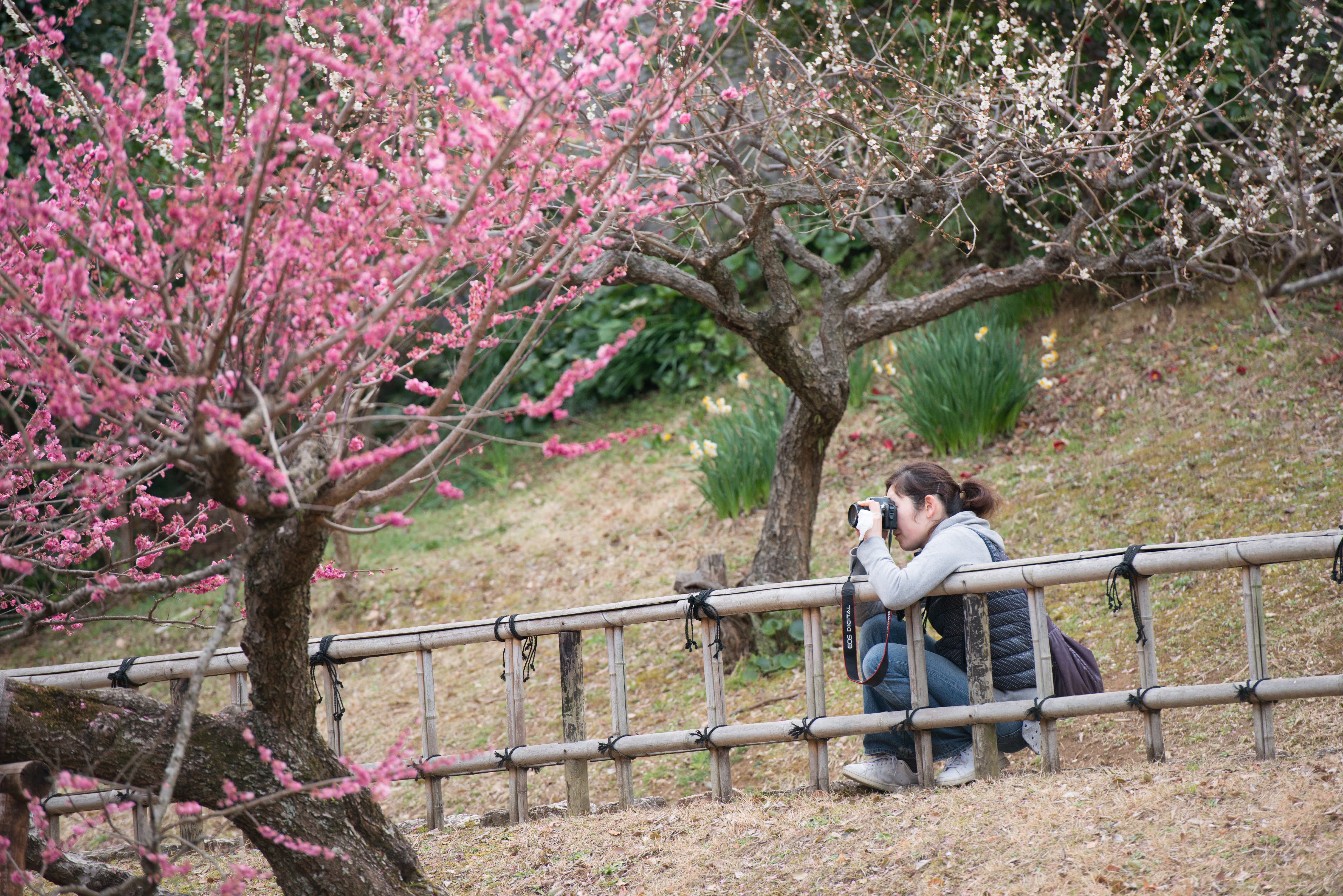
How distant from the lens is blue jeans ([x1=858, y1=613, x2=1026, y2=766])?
325cm

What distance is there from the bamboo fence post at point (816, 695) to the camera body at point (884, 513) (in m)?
0.33

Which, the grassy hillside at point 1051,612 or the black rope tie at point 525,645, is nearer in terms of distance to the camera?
the grassy hillside at point 1051,612

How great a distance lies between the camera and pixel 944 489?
3312 millimetres

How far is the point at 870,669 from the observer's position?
129 inches

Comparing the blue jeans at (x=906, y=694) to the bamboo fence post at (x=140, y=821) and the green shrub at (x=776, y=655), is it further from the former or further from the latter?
the bamboo fence post at (x=140, y=821)

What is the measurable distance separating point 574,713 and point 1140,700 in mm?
1761

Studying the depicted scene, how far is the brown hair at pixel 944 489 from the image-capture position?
3305mm

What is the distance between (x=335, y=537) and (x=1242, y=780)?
5.07m

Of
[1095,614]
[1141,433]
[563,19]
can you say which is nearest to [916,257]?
[1141,433]

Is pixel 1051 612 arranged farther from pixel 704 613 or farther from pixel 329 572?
pixel 329 572

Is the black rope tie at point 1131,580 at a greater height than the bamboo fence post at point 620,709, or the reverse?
the black rope tie at point 1131,580

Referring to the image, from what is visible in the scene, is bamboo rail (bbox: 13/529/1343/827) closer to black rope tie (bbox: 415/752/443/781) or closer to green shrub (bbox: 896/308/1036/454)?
black rope tie (bbox: 415/752/443/781)

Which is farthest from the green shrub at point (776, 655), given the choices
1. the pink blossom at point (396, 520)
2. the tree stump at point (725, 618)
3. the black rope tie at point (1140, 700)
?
the pink blossom at point (396, 520)

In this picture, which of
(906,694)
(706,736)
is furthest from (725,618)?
(906,694)
